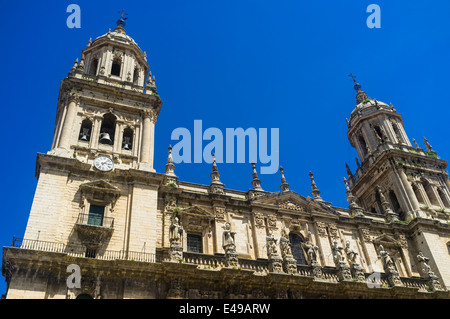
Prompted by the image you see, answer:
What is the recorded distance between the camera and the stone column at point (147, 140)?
1028 inches

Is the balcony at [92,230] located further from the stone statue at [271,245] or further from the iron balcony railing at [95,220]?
the stone statue at [271,245]

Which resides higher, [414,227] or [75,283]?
[414,227]

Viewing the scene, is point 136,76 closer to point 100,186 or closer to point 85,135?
Answer: point 85,135

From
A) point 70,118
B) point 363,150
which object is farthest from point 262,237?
point 363,150

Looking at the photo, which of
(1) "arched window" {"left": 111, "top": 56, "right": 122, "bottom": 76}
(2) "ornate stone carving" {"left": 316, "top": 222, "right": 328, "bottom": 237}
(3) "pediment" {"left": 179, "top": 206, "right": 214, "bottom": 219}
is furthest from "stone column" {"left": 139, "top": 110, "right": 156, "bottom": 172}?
(2) "ornate stone carving" {"left": 316, "top": 222, "right": 328, "bottom": 237}

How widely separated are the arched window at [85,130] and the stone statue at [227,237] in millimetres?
9521

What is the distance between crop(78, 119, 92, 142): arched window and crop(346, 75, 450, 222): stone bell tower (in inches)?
811

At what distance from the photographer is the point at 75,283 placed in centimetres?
2017

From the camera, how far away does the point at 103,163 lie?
83.0 feet

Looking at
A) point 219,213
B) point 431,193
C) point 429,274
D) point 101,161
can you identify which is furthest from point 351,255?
point 101,161

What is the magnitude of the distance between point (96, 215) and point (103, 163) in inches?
130
